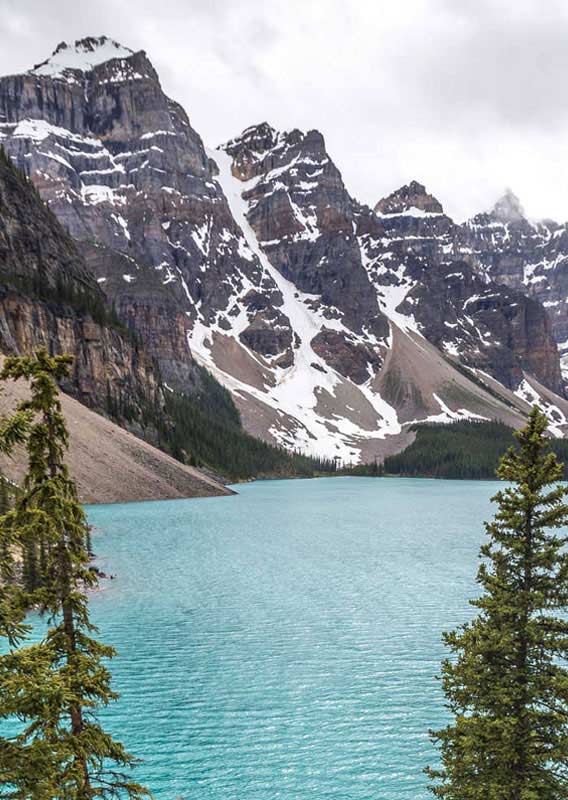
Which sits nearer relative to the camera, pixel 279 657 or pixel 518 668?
pixel 518 668

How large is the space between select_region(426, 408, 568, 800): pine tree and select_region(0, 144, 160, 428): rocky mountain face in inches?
4554

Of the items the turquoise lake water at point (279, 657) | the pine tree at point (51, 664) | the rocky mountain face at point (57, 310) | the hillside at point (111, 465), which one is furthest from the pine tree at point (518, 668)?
the rocky mountain face at point (57, 310)

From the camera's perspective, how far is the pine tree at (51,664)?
8.29m

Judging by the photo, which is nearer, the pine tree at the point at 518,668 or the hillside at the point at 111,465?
the pine tree at the point at 518,668

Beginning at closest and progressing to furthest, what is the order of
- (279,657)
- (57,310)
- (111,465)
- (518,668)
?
(518,668) → (279,657) → (111,465) → (57,310)

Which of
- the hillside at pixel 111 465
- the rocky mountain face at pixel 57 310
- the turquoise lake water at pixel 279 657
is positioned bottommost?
the turquoise lake water at pixel 279 657

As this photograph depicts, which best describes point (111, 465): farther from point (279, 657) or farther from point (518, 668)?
point (518, 668)

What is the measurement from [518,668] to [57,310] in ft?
435

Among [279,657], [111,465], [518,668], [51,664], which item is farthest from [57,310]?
[518,668]

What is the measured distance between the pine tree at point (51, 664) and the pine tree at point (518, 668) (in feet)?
20.8

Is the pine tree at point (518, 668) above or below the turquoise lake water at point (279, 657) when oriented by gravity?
above

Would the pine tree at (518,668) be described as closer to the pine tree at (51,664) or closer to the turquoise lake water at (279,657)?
the pine tree at (51,664)

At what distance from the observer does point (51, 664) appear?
952cm

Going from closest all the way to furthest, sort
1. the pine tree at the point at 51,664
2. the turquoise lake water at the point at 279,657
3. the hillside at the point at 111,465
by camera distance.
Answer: the pine tree at the point at 51,664, the turquoise lake water at the point at 279,657, the hillside at the point at 111,465
